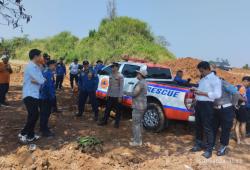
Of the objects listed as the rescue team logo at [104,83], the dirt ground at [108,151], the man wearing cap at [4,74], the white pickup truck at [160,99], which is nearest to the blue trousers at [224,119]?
the dirt ground at [108,151]

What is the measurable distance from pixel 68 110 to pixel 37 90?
4226 mm

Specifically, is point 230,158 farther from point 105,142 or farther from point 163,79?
point 163,79

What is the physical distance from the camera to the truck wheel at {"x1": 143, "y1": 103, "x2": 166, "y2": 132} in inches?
348

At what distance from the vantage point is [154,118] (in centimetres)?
902

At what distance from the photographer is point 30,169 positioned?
6090 mm

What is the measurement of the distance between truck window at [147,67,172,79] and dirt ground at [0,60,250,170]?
1.46m

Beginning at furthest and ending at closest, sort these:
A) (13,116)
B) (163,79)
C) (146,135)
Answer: (163,79), (13,116), (146,135)

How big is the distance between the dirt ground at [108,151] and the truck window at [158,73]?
1459 millimetres

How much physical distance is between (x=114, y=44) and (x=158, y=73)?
85.3 feet

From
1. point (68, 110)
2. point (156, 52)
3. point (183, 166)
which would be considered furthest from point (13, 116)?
point (156, 52)

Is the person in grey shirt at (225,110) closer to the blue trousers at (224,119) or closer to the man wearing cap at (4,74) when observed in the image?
the blue trousers at (224,119)

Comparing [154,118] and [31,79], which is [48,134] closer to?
[31,79]

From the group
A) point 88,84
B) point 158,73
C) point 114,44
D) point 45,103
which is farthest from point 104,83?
point 114,44

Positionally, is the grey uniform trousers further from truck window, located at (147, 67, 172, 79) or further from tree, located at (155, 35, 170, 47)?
tree, located at (155, 35, 170, 47)
